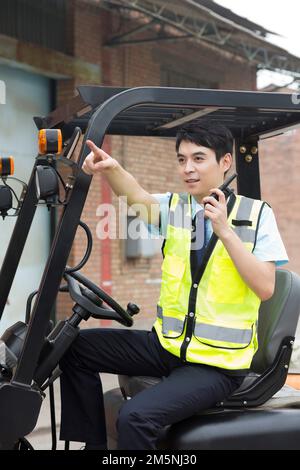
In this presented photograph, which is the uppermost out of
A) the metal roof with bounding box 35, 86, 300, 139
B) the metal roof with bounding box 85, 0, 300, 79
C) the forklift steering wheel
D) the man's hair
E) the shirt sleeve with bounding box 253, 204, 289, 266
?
the metal roof with bounding box 85, 0, 300, 79

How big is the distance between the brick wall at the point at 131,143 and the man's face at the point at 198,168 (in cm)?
598

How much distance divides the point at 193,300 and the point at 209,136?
0.62m

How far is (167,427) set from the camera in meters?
2.72

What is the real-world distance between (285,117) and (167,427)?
4.62ft

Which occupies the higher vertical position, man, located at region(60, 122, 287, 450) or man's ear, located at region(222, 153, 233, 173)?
man's ear, located at region(222, 153, 233, 173)

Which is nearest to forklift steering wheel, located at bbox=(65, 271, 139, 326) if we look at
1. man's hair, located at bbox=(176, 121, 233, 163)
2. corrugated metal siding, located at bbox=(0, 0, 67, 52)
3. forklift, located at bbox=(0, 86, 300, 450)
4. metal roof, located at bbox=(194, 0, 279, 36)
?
forklift, located at bbox=(0, 86, 300, 450)

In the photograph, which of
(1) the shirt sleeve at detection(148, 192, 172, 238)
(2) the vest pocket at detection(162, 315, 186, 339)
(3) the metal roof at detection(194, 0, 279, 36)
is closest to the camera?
(2) the vest pocket at detection(162, 315, 186, 339)

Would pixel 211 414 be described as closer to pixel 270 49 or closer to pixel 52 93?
pixel 52 93

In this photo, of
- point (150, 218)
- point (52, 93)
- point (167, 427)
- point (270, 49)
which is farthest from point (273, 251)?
point (270, 49)

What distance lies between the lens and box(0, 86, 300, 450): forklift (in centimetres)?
245

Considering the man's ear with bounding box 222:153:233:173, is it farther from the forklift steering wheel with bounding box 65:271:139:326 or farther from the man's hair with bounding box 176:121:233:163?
the forklift steering wheel with bounding box 65:271:139:326

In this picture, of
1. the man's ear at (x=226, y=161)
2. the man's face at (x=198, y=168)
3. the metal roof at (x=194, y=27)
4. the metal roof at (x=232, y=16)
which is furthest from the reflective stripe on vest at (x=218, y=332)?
the metal roof at (x=232, y=16)

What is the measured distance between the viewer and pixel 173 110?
314 cm

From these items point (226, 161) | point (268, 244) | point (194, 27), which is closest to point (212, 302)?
point (268, 244)
